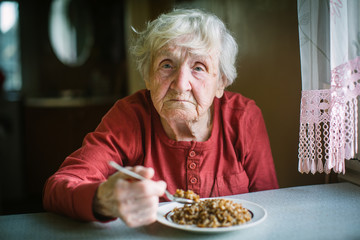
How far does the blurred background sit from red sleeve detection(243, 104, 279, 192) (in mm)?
299

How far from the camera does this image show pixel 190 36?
1.40 meters

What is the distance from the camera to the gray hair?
1393 millimetres

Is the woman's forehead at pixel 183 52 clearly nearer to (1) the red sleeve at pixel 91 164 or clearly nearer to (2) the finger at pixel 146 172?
(1) the red sleeve at pixel 91 164

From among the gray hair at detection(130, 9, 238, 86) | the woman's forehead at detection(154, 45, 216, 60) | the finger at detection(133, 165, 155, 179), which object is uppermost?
the gray hair at detection(130, 9, 238, 86)

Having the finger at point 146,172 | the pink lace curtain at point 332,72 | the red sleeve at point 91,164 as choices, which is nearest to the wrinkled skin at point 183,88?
the red sleeve at point 91,164

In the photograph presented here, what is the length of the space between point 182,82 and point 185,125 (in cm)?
23

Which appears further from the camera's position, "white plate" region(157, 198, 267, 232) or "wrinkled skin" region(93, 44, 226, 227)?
"wrinkled skin" region(93, 44, 226, 227)

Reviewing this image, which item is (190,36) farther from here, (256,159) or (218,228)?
(218,228)

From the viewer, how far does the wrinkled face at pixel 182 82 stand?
138cm

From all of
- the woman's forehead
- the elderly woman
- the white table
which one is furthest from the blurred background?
the woman's forehead

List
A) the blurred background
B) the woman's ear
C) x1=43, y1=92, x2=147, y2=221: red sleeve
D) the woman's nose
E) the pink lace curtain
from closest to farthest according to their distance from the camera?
1. x1=43, y1=92, x2=147, y2=221: red sleeve
2. the pink lace curtain
3. the woman's nose
4. the woman's ear
5. the blurred background

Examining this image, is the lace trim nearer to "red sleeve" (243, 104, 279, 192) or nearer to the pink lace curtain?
the pink lace curtain

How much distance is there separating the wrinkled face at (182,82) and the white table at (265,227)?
44cm

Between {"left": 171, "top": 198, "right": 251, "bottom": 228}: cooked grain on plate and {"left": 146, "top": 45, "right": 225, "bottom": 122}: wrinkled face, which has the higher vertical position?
{"left": 146, "top": 45, "right": 225, "bottom": 122}: wrinkled face
